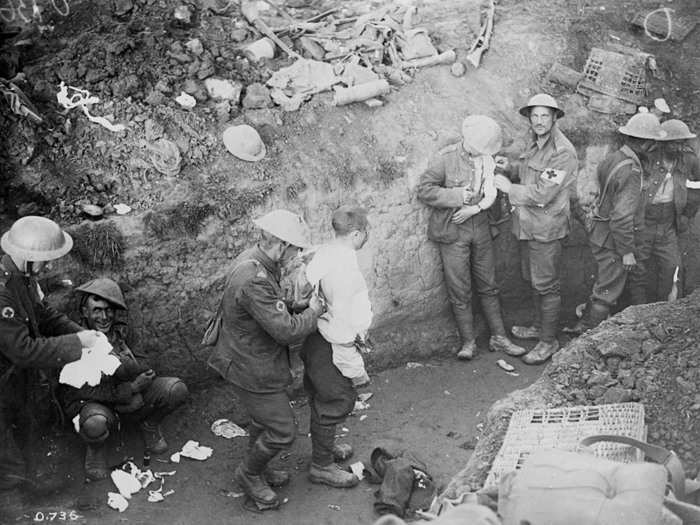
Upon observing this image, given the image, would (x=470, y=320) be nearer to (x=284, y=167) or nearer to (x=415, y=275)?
(x=415, y=275)

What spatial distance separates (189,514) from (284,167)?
3192mm

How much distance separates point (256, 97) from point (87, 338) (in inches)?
127

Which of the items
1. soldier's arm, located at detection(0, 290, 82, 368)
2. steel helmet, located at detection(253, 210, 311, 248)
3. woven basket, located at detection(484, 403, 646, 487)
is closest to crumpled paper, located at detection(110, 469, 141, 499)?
soldier's arm, located at detection(0, 290, 82, 368)

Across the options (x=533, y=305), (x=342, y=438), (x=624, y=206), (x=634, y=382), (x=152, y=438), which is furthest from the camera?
(x=533, y=305)

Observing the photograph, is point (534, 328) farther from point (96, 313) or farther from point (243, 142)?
point (96, 313)

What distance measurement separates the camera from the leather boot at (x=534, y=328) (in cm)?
855

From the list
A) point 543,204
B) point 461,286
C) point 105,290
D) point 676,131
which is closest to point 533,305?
point 461,286

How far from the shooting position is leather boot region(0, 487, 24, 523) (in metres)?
5.81

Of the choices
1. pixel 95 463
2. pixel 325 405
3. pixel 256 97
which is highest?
pixel 256 97

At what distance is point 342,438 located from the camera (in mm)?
7113

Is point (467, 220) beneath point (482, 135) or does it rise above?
beneath

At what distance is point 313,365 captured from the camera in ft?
20.4

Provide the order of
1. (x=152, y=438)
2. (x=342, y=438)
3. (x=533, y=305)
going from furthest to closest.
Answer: (x=533, y=305) < (x=342, y=438) < (x=152, y=438)

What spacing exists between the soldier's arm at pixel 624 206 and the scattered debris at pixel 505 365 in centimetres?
150
